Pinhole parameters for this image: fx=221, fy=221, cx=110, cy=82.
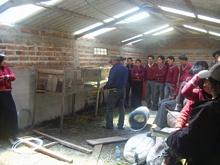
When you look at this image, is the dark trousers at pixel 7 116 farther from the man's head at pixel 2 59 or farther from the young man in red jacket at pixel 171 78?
the young man in red jacket at pixel 171 78

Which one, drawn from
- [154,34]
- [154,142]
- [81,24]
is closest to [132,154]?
[154,142]

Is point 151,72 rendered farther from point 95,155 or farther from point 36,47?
point 95,155

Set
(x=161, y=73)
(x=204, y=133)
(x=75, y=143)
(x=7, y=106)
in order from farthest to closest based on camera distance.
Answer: (x=161, y=73) → (x=75, y=143) → (x=7, y=106) → (x=204, y=133)

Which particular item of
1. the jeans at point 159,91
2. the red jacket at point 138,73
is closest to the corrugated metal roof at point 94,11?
the red jacket at point 138,73

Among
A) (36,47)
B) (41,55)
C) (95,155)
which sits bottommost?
(95,155)

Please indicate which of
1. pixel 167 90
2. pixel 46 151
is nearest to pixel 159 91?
pixel 167 90

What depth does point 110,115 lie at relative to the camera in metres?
5.25

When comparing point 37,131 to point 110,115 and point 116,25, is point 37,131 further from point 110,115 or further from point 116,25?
point 116,25

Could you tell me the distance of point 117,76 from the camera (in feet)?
16.9

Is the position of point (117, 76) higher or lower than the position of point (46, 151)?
higher

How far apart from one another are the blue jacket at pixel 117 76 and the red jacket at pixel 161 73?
212cm

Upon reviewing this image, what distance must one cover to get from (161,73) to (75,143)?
3.73 m

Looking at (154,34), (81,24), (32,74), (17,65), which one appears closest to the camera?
(17,65)

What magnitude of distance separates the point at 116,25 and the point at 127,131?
2.91m
